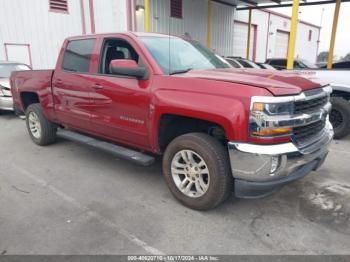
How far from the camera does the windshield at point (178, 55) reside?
3.66 meters

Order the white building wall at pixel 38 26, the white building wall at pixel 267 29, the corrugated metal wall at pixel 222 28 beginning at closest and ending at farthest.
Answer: the white building wall at pixel 38 26 < the corrugated metal wall at pixel 222 28 < the white building wall at pixel 267 29

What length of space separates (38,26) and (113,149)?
10.8 metres

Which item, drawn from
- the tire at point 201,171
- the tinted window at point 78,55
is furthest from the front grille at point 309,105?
the tinted window at point 78,55

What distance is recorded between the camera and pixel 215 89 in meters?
2.91

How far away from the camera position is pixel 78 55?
15.2 ft

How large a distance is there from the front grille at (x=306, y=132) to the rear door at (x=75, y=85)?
8.94ft

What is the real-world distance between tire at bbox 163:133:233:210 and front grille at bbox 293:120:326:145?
0.70 meters

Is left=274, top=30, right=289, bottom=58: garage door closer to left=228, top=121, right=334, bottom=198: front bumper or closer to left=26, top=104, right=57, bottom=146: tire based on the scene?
left=26, top=104, right=57, bottom=146: tire

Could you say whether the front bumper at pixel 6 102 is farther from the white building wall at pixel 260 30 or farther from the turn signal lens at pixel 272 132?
the white building wall at pixel 260 30

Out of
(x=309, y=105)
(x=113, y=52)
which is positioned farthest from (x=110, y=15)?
(x=309, y=105)

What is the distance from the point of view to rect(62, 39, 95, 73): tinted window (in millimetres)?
4430

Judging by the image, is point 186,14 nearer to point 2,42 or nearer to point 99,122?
point 2,42

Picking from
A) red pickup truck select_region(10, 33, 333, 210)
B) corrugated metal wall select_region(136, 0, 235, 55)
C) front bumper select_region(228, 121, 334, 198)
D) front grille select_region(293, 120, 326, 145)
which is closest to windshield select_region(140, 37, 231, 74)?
red pickup truck select_region(10, 33, 333, 210)

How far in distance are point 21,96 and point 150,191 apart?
148 inches
